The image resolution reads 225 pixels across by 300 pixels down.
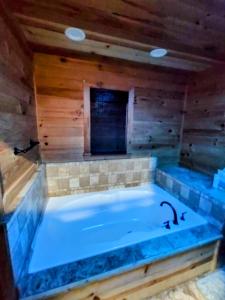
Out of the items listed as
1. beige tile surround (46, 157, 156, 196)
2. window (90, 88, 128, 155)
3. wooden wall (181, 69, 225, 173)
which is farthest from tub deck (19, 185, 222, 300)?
window (90, 88, 128, 155)

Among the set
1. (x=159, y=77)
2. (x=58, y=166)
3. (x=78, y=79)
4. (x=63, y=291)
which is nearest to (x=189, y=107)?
(x=159, y=77)

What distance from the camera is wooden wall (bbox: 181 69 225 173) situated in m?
2.02

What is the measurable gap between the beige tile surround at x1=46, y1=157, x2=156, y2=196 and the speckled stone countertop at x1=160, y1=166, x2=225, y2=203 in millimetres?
325

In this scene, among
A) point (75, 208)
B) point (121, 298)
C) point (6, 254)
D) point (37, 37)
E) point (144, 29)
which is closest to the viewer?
point (6, 254)

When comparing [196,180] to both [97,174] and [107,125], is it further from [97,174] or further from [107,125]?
[107,125]

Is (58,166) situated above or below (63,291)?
above

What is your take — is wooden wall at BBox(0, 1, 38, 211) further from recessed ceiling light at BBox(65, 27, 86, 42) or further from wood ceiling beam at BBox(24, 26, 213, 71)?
recessed ceiling light at BBox(65, 27, 86, 42)

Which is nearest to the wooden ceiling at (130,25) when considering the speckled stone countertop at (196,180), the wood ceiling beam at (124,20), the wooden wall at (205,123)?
the wood ceiling beam at (124,20)

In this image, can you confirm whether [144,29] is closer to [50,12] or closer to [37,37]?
[50,12]

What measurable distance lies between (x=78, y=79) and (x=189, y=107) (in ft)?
5.41

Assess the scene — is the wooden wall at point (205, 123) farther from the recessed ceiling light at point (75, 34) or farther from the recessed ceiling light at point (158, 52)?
the recessed ceiling light at point (75, 34)

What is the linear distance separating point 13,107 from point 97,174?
125cm

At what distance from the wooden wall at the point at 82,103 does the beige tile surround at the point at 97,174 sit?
0.53 feet

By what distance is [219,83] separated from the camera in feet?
6.66
